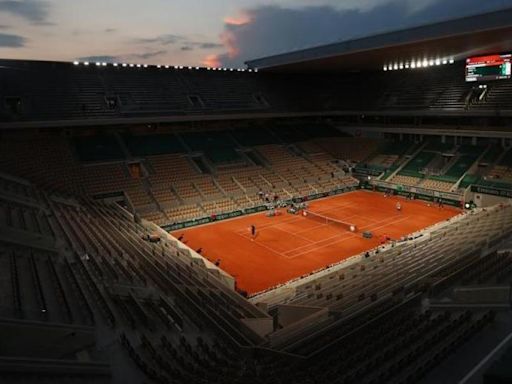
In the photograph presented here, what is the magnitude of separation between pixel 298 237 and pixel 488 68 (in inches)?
908

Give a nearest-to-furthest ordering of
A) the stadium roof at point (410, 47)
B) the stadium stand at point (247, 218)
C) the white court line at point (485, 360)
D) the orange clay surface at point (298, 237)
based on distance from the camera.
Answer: the white court line at point (485, 360) < the stadium stand at point (247, 218) < the orange clay surface at point (298, 237) < the stadium roof at point (410, 47)

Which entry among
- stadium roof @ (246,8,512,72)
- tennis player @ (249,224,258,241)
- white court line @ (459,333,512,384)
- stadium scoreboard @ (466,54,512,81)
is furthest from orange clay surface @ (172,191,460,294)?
stadium roof @ (246,8,512,72)

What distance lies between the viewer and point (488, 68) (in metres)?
34.3

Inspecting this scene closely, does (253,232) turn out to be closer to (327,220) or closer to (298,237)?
(298,237)

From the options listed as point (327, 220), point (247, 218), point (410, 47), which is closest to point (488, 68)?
point (410, 47)

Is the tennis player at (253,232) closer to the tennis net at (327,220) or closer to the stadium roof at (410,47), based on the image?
the tennis net at (327,220)

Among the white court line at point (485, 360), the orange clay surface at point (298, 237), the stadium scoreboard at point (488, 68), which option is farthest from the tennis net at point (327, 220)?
the stadium scoreboard at point (488, 68)

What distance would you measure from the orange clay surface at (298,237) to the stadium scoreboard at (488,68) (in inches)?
465

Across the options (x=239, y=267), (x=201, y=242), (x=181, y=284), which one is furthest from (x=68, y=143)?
(x=181, y=284)

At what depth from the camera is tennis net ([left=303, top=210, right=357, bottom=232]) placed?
86.6ft

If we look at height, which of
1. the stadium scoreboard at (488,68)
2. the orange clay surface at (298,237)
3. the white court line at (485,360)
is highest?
the stadium scoreboard at (488,68)

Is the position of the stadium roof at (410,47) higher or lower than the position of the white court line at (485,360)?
higher

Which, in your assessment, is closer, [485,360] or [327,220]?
[485,360]

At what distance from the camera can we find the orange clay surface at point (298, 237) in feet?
67.1
